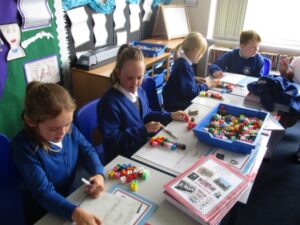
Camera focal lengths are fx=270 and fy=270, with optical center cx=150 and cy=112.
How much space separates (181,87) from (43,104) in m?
1.29

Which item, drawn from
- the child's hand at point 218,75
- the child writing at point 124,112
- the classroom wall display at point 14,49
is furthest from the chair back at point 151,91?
the classroom wall display at point 14,49

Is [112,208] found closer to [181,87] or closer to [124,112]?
[124,112]

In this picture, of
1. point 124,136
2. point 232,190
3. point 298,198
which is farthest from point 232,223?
point 298,198

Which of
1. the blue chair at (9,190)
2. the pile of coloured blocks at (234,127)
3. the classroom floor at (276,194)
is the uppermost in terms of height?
the pile of coloured blocks at (234,127)

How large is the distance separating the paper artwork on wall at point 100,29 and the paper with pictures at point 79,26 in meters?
0.12

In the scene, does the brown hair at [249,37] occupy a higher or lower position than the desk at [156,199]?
higher

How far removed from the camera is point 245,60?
2693 mm

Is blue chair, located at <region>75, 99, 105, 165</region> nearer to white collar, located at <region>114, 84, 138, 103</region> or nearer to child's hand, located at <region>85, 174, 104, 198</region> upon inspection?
white collar, located at <region>114, 84, 138, 103</region>

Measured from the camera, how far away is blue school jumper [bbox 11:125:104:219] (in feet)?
3.09

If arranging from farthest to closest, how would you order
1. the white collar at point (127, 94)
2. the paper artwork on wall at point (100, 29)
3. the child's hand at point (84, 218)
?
the paper artwork on wall at point (100, 29), the white collar at point (127, 94), the child's hand at point (84, 218)

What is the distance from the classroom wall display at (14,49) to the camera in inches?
71.3

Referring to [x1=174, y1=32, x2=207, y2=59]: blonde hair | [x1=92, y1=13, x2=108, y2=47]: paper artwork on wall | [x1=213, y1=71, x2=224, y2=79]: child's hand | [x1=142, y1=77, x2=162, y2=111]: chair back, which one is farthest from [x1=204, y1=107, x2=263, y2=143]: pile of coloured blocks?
[x1=92, y1=13, x2=108, y2=47]: paper artwork on wall

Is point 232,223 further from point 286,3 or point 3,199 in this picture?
point 286,3

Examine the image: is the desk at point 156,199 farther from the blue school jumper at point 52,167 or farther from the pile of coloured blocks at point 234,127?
the pile of coloured blocks at point 234,127
